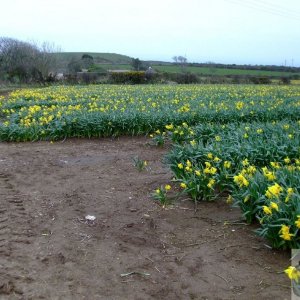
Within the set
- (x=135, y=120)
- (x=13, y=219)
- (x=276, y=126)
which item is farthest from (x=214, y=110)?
(x=13, y=219)

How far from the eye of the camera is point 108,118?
8.09m

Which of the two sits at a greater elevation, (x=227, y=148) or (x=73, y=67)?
(x=73, y=67)

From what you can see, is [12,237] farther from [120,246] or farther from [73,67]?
[73,67]

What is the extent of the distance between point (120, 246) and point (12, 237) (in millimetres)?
933

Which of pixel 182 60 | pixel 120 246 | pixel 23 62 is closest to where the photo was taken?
pixel 120 246

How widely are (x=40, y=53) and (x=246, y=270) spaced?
3246cm

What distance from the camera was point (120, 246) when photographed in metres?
3.16

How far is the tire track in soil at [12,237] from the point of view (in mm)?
2654

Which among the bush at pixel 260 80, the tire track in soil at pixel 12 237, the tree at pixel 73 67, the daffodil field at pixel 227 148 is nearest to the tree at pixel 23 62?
the tree at pixel 73 67

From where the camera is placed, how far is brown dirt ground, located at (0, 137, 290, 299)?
259 cm

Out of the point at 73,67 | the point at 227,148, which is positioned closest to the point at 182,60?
the point at 73,67

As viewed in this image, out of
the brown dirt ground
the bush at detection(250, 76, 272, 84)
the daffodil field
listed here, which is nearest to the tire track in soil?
the brown dirt ground

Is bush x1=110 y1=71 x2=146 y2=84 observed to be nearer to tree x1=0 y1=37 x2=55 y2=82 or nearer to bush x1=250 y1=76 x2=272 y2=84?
tree x1=0 y1=37 x2=55 y2=82

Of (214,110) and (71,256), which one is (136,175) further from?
(214,110)
